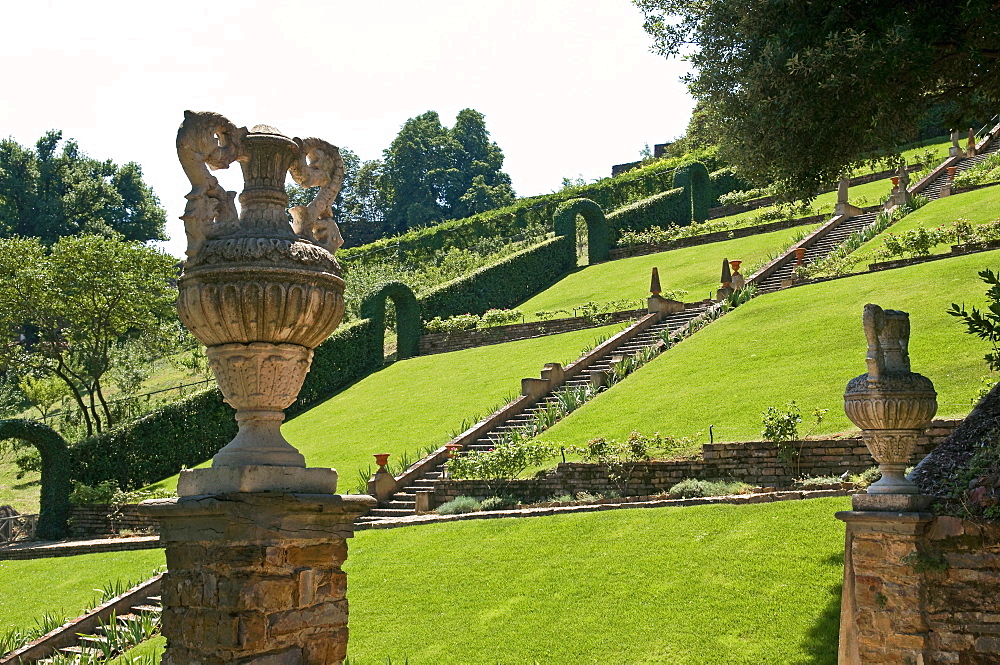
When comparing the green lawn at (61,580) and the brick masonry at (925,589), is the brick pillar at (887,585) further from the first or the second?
the green lawn at (61,580)

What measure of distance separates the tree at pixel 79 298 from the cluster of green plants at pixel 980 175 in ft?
91.4

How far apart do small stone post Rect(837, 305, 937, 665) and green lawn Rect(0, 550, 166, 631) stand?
38.2 ft

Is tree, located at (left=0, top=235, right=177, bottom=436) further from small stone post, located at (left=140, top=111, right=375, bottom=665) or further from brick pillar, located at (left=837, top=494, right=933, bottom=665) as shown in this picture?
small stone post, located at (left=140, top=111, right=375, bottom=665)

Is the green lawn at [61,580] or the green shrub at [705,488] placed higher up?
the green shrub at [705,488]

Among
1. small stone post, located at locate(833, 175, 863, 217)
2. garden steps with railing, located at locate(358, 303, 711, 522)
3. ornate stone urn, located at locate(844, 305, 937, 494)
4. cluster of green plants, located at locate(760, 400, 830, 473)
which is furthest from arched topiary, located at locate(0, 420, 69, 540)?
small stone post, located at locate(833, 175, 863, 217)

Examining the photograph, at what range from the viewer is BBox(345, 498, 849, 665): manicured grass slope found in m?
8.91

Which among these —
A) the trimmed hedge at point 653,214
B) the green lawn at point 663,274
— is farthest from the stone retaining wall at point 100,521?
the trimmed hedge at point 653,214

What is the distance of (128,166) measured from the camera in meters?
66.6

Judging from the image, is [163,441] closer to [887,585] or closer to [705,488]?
[705,488]

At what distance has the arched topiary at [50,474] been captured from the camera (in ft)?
78.5

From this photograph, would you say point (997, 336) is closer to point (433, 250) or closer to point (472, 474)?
point (472, 474)

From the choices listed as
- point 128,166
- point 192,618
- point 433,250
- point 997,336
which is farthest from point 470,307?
point 128,166

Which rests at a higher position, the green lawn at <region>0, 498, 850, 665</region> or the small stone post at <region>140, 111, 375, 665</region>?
the small stone post at <region>140, 111, 375, 665</region>

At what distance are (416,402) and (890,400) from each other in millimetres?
19422
